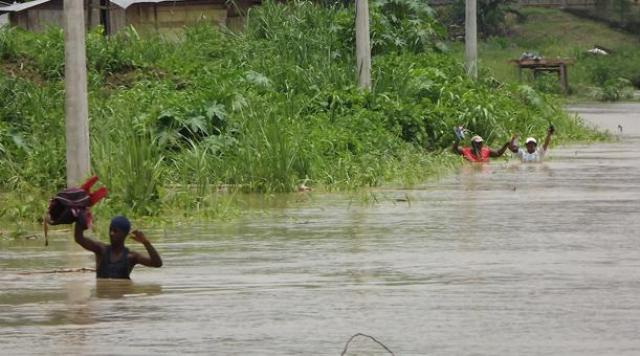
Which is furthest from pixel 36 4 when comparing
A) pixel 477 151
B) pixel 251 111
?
pixel 251 111

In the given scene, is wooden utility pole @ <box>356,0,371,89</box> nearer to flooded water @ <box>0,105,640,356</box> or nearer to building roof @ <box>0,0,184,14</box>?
flooded water @ <box>0,105,640,356</box>

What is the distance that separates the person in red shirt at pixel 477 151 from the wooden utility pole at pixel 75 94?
31.1ft

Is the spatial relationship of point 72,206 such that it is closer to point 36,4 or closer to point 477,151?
point 477,151

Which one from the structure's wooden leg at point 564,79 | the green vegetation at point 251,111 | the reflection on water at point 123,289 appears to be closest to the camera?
the reflection on water at point 123,289

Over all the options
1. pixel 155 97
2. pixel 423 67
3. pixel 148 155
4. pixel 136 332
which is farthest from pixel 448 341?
pixel 423 67

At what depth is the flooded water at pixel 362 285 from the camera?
30.8 feet

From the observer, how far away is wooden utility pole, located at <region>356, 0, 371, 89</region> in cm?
2569

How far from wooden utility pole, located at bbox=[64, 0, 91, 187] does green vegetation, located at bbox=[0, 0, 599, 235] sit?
0.52 m

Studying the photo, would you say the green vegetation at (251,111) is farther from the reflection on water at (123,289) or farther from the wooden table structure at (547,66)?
the wooden table structure at (547,66)

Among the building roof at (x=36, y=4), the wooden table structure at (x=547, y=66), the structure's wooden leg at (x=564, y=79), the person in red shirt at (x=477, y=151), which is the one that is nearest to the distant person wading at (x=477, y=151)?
the person in red shirt at (x=477, y=151)

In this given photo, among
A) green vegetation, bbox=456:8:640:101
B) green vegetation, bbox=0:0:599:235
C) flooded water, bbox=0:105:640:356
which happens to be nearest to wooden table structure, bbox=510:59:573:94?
green vegetation, bbox=456:8:640:101

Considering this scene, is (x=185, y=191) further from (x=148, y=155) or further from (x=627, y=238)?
(x=627, y=238)

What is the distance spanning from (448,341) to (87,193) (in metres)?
4.50

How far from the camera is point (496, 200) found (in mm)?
18250
